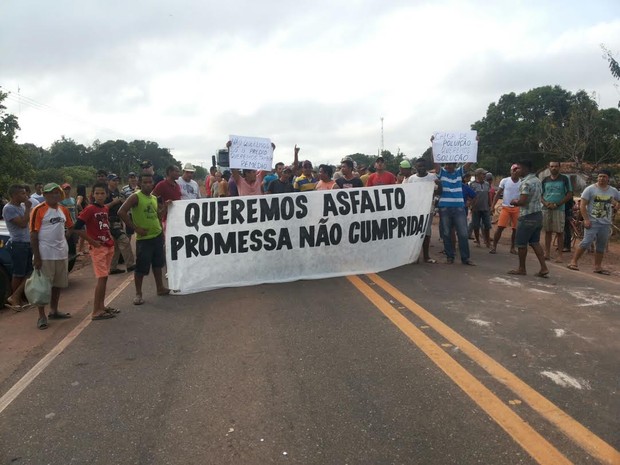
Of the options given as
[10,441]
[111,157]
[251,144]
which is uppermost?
[111,157]

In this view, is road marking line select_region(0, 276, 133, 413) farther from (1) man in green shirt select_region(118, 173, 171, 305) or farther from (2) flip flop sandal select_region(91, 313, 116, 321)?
(1) man in green shirt select_region(118, 173, 171, 305)

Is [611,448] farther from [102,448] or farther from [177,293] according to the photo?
[177,293]

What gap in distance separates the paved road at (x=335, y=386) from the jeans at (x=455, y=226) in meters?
2.31

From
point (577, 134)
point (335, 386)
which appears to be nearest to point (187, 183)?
point (335, 386)

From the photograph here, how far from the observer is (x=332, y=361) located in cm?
393

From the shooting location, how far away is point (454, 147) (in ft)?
27.8

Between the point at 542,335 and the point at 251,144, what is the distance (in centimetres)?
606

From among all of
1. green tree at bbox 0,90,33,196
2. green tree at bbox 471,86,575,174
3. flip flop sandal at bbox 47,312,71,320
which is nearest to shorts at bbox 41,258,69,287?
flip flop sandal at bbox 47,312,71,320

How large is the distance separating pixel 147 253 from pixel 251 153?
3.30m

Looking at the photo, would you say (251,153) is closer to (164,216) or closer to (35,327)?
(164,216)

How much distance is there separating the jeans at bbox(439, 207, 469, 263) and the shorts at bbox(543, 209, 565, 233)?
1.98 metres

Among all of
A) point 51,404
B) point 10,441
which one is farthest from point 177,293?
point 10,441

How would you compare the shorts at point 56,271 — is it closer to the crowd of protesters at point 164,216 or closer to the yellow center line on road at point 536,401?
the crowd of protesters at point 164,216

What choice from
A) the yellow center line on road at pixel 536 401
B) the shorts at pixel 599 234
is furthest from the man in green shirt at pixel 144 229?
the shorts at pixel 599 234
